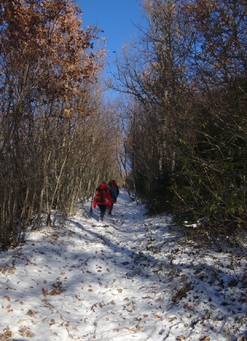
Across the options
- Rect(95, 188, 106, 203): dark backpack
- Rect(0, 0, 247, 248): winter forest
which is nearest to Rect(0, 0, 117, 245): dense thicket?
Rect(0, 0, 247, 248): winter forest

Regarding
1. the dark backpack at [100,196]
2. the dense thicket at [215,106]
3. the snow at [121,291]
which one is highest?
the dense thicket at [215,106]

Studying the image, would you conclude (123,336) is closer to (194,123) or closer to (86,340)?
(86,340)

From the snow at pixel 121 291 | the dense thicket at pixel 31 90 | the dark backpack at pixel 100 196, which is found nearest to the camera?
the snow at pixel 121 291

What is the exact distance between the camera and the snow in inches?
185

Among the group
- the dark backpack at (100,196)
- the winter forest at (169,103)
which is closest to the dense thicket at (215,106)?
the winter forest at (169,103)

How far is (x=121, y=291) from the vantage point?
641cm

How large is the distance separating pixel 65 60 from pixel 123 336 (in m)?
7.55

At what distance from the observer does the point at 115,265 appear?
7941mm

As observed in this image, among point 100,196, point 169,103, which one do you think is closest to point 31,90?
point 169,103

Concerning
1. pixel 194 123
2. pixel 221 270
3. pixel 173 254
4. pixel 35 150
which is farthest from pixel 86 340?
pixel 35 150

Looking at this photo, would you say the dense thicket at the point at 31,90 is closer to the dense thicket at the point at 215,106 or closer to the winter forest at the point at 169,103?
the winter forest at the point at 169,103

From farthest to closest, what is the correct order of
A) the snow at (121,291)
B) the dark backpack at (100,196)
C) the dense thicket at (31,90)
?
1. the dark backpack at (100,196)
2. the dense thicket at (31,90)
3. the snow at (121,291)

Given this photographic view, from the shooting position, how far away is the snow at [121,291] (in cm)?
470

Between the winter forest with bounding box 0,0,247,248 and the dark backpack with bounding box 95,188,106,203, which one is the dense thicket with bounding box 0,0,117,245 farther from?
the dark backpack with bounding box 95,188,106,203
